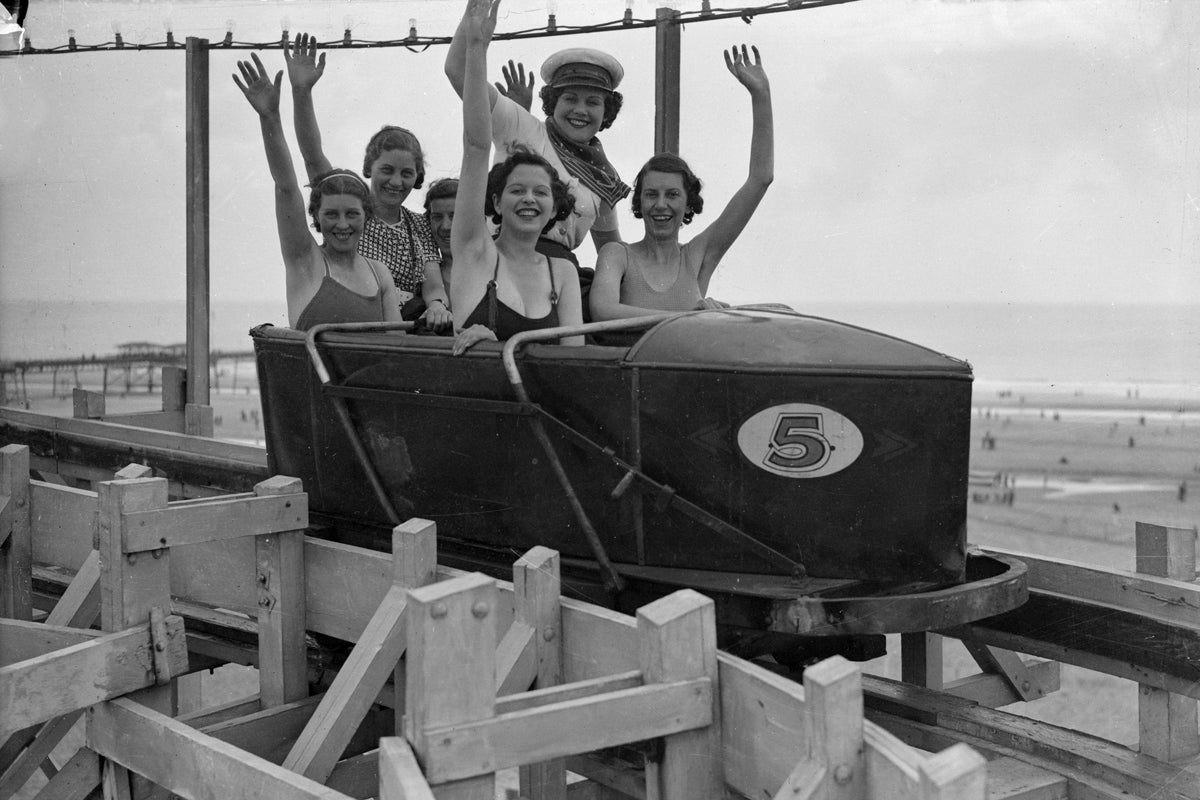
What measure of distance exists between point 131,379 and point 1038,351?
16.2 metres

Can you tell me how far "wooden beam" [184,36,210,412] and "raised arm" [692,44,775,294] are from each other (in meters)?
3.25

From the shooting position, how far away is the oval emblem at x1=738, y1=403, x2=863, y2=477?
226 cm

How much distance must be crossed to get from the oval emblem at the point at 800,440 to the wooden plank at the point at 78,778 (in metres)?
1.47

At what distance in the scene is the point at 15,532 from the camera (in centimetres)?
304

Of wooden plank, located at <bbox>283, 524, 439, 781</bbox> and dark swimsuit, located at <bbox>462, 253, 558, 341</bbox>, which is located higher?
dark swimsuit, located at <bbox>462, 253, 558, 341</bbox>

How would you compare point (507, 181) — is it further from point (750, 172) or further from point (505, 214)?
point (750, 172)

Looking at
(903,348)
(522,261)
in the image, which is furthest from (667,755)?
(522,261)

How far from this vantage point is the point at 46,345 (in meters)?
5.04

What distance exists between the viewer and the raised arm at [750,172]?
10.6 feet

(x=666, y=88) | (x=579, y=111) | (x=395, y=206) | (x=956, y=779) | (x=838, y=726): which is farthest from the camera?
(x=666, y=88)

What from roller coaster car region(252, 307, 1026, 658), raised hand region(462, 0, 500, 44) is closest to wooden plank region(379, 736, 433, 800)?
roller coaster car region(252, 307, 1026, 658)

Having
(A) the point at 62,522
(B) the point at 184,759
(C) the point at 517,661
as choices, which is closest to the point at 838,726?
(C) the point at 517,661

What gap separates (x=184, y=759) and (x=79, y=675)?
12.3 inches

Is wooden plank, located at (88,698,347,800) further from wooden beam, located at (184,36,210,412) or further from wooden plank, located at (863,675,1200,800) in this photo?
wooden beam, located at (184,36,210,412)
